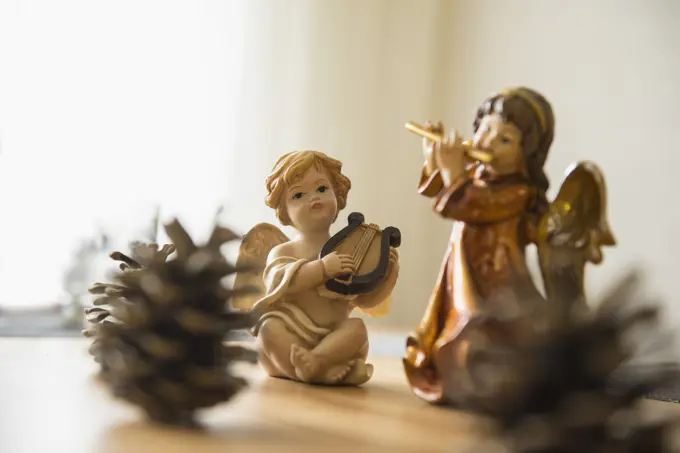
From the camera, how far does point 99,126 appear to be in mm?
1917

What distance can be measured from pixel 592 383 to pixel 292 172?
0.59 metres

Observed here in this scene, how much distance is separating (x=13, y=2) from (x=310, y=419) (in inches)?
60.0

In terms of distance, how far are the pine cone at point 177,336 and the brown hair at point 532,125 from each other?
33cm

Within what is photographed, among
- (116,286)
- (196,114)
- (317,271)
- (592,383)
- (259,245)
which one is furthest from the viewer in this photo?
(196,114)

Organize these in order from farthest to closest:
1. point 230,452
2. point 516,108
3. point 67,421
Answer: point 516,108 → point 67,421 → point 230,452

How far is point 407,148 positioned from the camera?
2.40m

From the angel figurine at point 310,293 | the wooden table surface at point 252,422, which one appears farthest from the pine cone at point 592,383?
the angel figurine at point 310,293

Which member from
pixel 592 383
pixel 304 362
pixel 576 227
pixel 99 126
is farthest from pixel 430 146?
pixel 99 126

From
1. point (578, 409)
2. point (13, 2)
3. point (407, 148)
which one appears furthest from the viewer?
point (407, 148)

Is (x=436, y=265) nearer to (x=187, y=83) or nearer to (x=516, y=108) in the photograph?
(x=187, y=83)

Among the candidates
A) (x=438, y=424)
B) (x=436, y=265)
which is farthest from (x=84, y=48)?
(x=438, y=424)

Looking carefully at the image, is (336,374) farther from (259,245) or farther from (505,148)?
(505,148)

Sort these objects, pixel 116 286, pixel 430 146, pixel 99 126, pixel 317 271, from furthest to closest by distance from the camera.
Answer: pixel 99 126 < pixel 317 271 < pixel 430 146 < pixel 116 286

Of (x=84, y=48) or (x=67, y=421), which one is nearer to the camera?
(x=67, y=421)
